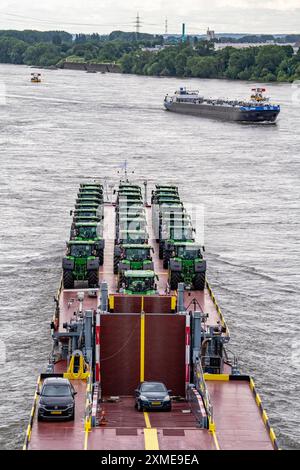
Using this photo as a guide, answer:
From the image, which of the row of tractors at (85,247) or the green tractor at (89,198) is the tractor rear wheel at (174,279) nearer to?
the row of tractors at (85,247)

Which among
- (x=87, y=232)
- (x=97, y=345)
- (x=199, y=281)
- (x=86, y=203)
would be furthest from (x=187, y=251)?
(x=86, y=203)

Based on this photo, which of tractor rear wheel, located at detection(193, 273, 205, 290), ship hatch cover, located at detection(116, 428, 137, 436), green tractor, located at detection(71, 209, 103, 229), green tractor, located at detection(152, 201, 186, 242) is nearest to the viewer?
ship hatch cover, located at detection(116, 428, 137, 436)

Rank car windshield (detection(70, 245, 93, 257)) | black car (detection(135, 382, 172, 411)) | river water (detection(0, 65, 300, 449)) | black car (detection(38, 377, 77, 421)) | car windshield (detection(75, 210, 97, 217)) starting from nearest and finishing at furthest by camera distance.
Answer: black car (detection(38, 377, 77, 421))
black car (detection(135, 382, 172, 411))
river water (detection(0, 65, 300, 449))
car windshield (detection(70, 245, 93, 257))
car windshield (detection(75, 210, 97, 217))

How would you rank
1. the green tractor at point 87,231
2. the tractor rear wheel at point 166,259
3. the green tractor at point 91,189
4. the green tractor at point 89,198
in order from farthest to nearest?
1. the green tractor at point 91,189
2. the green tractor at point 89,198
3. the green tractor at point 87,231
4. the tractor rear wheel at point 166,259

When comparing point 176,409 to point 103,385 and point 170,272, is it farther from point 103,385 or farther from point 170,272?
point 170,272

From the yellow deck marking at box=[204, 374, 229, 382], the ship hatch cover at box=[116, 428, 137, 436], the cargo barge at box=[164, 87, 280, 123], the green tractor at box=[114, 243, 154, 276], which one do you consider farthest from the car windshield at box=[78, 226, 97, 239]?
the cargo barge at box=[164, 87, 280, 123]

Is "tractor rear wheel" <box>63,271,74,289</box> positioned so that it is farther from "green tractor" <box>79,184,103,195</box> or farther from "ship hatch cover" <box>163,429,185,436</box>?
"green tractor" <box>79,184,103,195</box>

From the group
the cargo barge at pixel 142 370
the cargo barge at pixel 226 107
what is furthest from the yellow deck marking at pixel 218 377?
the cargo barge at pixel 226 107
